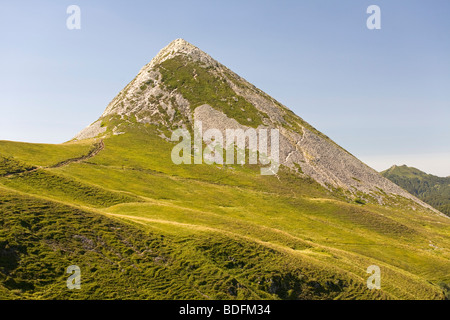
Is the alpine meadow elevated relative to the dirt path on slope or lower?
lower

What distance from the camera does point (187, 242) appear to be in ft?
186

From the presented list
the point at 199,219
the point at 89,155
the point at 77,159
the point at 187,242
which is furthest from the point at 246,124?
the point at 187,242

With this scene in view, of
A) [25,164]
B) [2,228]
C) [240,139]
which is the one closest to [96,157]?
[25,164]

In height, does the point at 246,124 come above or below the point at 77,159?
above

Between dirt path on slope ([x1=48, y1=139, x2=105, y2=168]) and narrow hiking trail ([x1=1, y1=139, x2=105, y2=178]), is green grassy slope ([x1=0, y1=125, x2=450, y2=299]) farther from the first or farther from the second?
dirt path on slope ([x1=48, y1=139, x2=105, y2=168])

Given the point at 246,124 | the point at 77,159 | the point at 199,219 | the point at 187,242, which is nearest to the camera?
the point at 187,242

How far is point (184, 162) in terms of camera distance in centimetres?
14612

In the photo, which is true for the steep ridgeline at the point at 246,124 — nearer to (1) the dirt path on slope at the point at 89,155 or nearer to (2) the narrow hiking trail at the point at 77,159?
(1) the dirt path on slope at the point at 89,155

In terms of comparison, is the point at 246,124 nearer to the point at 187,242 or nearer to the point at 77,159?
the point at 77,159

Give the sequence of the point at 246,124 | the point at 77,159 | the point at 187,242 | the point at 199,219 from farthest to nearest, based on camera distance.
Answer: the point at 246,124
the point at 77,159
the point at 199,219
the point at 187,242

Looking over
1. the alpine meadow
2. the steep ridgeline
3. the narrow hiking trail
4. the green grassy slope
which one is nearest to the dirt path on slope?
the narrow hiking trail

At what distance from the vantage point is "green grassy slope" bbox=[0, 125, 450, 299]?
4600 centimetres

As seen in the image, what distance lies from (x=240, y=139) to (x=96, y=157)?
6551cm

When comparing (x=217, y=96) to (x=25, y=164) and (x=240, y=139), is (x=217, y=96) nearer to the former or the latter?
(x=240, y=139)
